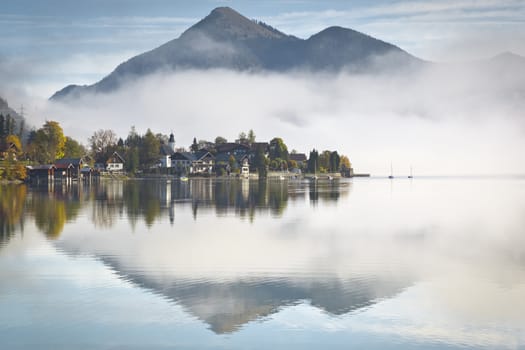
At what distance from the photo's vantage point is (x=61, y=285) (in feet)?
42.5

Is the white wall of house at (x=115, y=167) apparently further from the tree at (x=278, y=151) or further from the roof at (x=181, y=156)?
the tree at (x=278, y=151)

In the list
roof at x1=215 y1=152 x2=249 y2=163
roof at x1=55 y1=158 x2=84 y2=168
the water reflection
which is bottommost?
the water reflection

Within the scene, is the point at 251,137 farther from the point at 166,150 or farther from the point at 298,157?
the point at 166,150

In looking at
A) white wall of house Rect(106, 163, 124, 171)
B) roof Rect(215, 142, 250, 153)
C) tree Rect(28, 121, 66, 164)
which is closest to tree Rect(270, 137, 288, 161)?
roof Rect(215, 142, 250, 153)

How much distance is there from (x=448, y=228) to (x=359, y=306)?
16.4 metres

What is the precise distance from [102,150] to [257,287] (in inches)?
4650

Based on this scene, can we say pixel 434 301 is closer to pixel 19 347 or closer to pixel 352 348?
pixel 352 348

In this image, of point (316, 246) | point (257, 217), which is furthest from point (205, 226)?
point (316, 246)

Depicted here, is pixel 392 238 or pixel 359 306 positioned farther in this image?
pixel 392 238

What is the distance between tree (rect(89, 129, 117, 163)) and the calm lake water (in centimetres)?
10036

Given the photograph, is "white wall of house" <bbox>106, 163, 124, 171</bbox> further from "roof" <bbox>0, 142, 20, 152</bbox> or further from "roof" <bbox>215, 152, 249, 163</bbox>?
"roof" <bbox>215, 152, 249, 163</bbox>

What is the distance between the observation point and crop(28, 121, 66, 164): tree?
318 feet

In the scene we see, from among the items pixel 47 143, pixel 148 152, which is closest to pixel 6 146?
pixel 47 143

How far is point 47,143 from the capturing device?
98.4m
